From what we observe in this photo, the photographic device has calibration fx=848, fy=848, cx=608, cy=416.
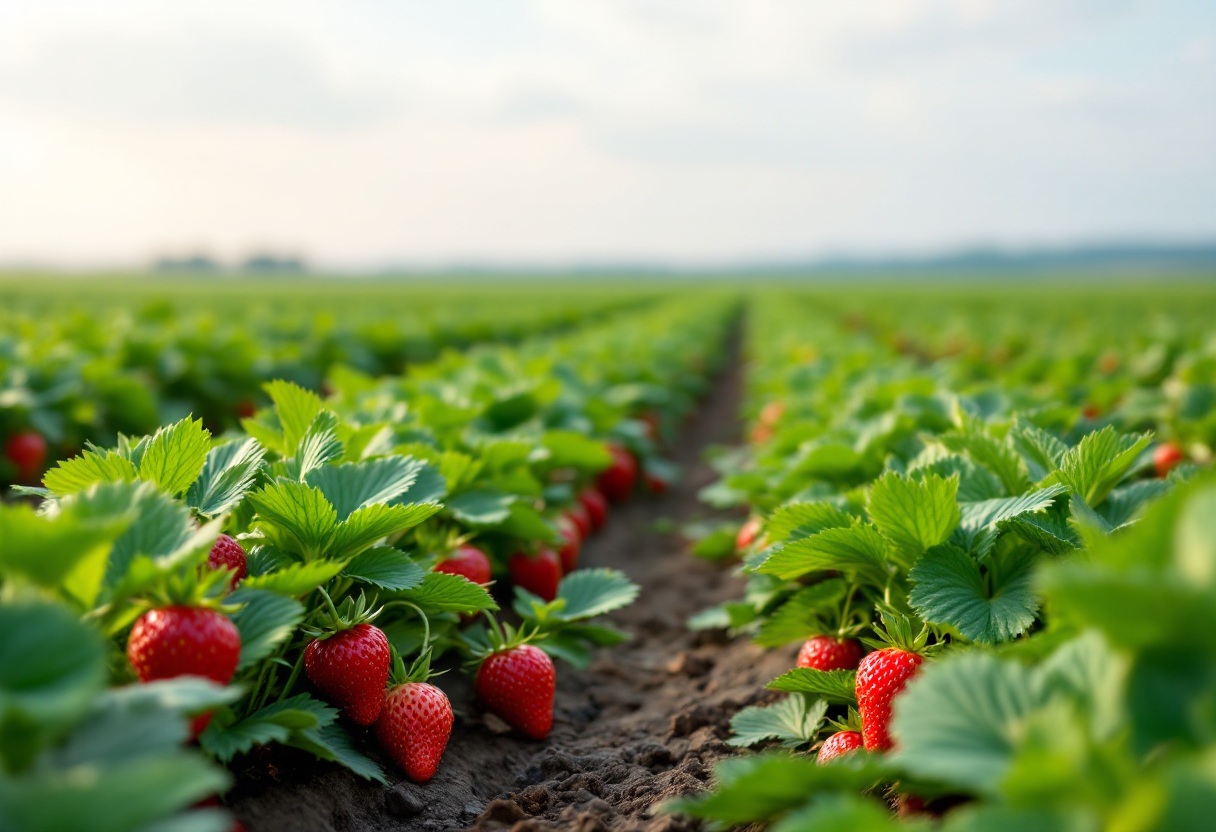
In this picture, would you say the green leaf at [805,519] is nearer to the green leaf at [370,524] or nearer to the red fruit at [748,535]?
the green leaf at [370,524]

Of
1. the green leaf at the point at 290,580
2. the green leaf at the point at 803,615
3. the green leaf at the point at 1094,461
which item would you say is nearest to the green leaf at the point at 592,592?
the green leaf at the point at 803,615

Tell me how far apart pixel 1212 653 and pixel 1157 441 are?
13.7 ft

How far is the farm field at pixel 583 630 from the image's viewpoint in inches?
37.9

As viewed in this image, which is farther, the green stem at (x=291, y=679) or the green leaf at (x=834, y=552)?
the green leaf at (x=834, y=552)

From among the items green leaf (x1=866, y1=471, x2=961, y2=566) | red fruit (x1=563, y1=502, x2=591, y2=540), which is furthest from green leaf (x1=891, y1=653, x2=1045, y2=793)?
red fruit (x1=563, y1=502, x2=591, y2=540)

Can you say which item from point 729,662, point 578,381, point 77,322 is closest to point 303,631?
point 729,662

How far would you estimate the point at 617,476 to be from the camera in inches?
203

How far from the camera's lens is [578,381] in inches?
217

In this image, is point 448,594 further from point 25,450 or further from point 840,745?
point 25,450

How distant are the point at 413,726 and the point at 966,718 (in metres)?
1.25

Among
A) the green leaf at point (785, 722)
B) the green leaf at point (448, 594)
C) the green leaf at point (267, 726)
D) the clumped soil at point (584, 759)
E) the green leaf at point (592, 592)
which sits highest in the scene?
the green leaf at point (448, 594)

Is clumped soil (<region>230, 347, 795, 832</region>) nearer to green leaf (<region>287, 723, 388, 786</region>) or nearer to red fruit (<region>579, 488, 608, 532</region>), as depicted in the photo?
green leaf (<region>287, 723, 388, 786</region>)

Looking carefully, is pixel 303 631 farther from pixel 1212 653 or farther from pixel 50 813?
pixel 1212 653

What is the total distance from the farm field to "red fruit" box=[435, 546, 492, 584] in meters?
0.05
